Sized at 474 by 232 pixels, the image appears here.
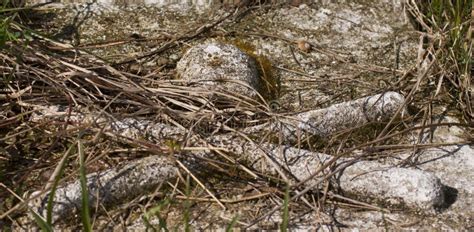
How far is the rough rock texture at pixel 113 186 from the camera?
2.65m

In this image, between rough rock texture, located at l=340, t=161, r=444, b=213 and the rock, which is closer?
rough rock texture, located at l=340, t=161, r=444, b=213

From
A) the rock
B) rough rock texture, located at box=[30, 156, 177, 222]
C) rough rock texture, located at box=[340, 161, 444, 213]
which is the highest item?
the rock

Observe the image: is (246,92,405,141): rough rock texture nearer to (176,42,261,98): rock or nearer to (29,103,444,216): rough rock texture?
(29,103,444,216): rough rock texture

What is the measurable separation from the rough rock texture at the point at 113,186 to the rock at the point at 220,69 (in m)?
0.59

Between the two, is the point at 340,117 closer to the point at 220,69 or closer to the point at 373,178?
the point at 373,178

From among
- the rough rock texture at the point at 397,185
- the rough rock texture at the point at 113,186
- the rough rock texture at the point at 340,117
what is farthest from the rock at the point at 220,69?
the rough rock texture at the point at 397,185

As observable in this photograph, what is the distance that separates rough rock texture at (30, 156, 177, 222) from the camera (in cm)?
265

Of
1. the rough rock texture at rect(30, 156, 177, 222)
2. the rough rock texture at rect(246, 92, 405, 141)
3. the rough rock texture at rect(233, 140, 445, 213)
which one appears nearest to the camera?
the rough rock texture at rect(30, 156, 177, 222)

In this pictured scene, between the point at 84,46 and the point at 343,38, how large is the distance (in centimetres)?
135

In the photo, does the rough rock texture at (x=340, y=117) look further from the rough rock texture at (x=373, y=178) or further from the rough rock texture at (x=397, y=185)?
the rough rock texture at (x=397, y=185)

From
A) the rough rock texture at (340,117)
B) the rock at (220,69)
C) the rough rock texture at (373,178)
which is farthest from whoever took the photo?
the rock at (220,69)

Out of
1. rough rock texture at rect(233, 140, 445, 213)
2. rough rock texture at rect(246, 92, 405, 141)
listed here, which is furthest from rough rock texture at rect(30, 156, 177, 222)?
rough rock texture at rect(246, 92, 405, 141)

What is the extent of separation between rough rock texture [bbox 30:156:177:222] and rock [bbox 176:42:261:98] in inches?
23.0

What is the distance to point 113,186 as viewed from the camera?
2.75 meters
